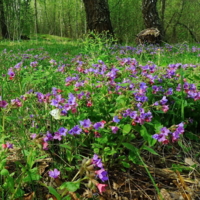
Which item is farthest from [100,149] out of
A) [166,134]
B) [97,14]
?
[97,14]

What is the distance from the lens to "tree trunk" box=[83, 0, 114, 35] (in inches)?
297

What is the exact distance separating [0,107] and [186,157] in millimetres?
1244

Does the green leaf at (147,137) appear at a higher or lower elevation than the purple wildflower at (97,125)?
lower

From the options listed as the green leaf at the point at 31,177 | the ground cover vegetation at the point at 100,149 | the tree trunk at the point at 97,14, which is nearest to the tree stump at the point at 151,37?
the tree trunk at the point at 97,14

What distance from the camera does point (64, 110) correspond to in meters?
1.33

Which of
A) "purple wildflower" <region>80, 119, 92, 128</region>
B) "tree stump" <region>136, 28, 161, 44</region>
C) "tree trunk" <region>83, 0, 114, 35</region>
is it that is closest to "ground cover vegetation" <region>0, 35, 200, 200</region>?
"purple wildflower" <region>80, 119, 92, 128</region>

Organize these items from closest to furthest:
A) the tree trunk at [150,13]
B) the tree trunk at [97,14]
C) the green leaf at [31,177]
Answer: the green leaf at [31,177] < the tree trunk at [97,14] < the tree trunk at [150,13]

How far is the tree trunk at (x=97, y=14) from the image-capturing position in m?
7.54

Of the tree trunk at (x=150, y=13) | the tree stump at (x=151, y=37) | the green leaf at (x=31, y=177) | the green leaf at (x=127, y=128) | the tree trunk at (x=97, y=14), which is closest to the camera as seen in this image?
the green leaf at (x=31, y=177)

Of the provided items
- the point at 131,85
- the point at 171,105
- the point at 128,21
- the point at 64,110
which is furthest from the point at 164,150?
the point at 128,21

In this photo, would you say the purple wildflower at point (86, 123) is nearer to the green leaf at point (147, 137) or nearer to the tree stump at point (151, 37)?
the green leaf at point (147, 137)

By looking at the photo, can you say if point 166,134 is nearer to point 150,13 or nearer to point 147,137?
point 147,137

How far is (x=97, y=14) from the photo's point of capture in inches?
302

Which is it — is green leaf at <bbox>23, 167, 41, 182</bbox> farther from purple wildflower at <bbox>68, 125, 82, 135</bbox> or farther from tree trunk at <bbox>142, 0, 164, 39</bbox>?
tree trunk at <bbox>142, 0, 164, 39</bbox>
